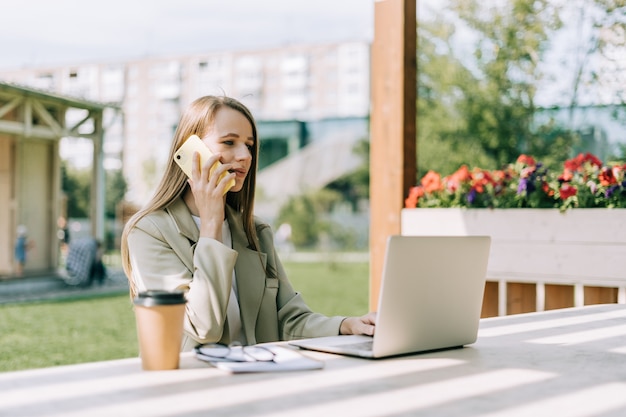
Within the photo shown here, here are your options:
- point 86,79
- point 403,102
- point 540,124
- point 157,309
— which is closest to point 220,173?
point 157,309

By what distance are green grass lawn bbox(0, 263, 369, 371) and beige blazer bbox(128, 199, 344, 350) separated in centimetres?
376

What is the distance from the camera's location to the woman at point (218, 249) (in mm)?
1648

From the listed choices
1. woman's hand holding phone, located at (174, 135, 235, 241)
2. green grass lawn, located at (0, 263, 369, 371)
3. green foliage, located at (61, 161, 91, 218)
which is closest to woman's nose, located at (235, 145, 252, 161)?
woman's hand holding phone, located at (174, 135, 235, 241)

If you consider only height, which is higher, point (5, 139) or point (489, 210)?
point (5, 139)

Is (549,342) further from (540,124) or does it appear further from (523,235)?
(540,124)

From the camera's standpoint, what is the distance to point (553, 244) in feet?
12.2

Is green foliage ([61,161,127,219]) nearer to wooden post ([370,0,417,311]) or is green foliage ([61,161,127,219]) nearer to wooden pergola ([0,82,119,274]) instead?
wooden pergola ([0,82,119,274])

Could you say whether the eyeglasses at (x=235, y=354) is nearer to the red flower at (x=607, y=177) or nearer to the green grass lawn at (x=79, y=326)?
the red flower at (x=607, y=177)

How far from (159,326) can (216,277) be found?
0.49 meters

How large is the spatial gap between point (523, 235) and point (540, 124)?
282 inches

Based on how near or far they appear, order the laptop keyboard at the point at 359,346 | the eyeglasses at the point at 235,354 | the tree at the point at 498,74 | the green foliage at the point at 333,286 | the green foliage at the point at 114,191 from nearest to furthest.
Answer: the eyeglasses at the point at 235,354
the laptop keyboard at the point at 359,346
the tree at the point at 498,74
the green foliage at the point at 333,286
the green foliage at the point at 114,191

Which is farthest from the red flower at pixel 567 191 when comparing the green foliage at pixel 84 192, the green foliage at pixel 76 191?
the green foliage at pixel 76 191

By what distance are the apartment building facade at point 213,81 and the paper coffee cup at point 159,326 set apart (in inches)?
1974

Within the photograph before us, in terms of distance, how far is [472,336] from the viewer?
4.94ft
